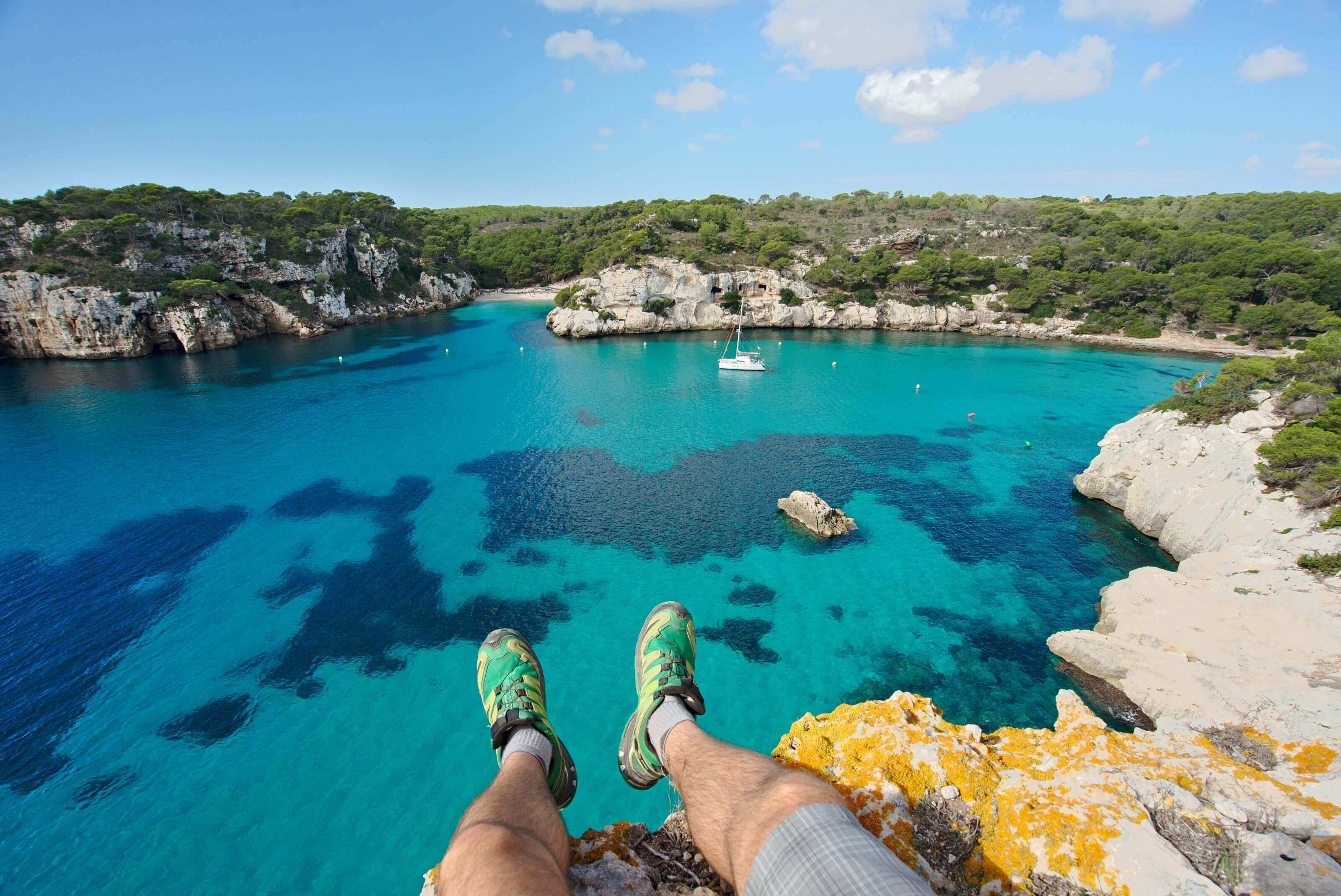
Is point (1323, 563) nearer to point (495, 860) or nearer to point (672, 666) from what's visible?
point (672, 666)

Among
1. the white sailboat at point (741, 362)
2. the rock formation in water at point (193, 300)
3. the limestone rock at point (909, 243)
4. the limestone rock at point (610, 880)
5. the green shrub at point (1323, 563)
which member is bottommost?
the green shrub at point (1323, 563)

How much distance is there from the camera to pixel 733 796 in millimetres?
2527

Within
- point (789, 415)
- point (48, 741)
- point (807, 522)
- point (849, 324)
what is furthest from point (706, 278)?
point (48, 741)

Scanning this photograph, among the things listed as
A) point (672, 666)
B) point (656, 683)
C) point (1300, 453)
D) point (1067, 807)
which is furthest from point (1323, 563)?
point (656, 683)

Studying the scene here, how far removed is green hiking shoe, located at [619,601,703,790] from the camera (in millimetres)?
3461

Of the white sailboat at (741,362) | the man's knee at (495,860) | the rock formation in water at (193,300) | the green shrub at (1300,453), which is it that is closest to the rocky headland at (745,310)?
the white sailboat at (741,362)

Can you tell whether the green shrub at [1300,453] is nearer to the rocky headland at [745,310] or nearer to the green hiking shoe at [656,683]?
the green hiking shoe at [656,683]

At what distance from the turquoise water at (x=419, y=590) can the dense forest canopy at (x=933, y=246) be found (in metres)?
24.2

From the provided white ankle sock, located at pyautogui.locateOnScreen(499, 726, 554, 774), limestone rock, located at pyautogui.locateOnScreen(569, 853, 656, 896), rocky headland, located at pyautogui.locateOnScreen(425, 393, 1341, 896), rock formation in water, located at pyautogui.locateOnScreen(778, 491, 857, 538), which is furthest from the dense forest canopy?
limestone rock, located at pyautogui.locateOnScreen(569, 853, 656, 896)

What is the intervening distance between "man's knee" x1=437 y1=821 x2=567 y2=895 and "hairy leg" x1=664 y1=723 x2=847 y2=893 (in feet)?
2.32

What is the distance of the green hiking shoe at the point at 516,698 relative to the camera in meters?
3.26

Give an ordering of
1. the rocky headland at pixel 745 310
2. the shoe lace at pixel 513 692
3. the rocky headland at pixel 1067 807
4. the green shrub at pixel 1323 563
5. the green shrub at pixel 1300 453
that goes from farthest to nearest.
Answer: the rocky headland at pixel 745 310, the green shrub at pixel 1300 453, the green shrub at pixel 1323 563, the shoe lace at pixel 513 692, the rocky headland at pixel 1067 807

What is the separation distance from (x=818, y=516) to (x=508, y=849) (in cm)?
1539

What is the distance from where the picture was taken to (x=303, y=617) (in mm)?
12727
